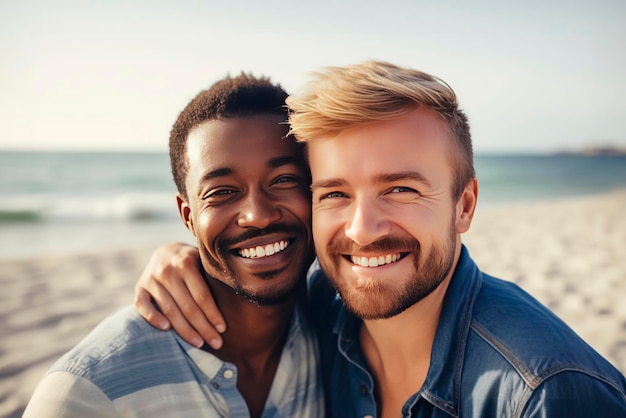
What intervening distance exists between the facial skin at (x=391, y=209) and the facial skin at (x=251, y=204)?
0.24 metres

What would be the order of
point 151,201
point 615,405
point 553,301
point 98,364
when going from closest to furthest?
point 615,405 < point 98,364 < point 553,301 < point 151,201

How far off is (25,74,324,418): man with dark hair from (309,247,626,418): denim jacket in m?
0.28

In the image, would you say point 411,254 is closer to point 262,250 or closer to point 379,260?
point 379,260

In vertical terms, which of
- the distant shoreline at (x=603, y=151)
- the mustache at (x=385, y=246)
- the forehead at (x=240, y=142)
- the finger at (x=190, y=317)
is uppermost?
the forehead at (x=240, y=142)

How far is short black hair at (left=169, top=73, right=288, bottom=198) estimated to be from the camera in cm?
246

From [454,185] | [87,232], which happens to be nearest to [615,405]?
[454,185]

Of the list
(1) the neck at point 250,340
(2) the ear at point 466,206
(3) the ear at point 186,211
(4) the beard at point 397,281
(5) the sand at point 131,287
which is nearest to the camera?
(4) the beard at point 397,281

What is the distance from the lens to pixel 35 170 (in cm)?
3006

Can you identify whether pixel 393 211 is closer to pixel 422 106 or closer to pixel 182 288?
pixel 422 106

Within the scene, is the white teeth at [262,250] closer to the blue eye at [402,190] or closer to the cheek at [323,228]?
the cheek at [323,228]

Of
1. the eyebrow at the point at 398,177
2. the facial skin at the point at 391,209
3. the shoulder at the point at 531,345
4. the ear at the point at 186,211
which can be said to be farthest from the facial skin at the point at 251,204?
the shoulder at the point at 531,345

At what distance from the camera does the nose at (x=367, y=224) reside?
2.13 metres

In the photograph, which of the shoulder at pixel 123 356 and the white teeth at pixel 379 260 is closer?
Answer: the shoulder at pixel 123 356

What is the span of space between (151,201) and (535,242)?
603 inches
